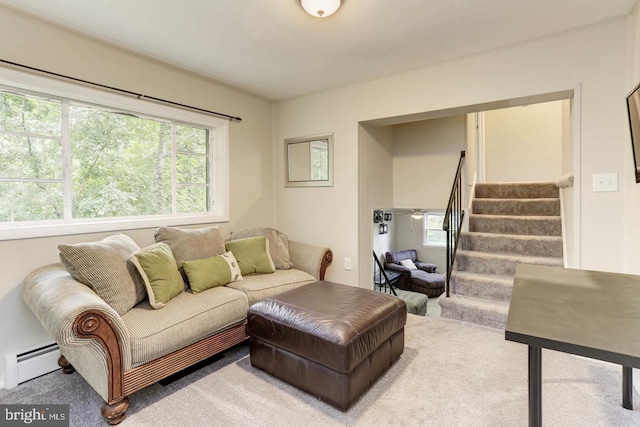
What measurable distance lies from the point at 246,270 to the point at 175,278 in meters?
0.70

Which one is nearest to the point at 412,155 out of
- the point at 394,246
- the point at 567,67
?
the point at 567,67

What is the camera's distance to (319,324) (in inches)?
71.7

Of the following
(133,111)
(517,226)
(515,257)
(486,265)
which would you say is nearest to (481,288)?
(486,265)

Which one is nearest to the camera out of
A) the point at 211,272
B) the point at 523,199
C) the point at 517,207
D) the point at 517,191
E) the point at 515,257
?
the point at 211,272

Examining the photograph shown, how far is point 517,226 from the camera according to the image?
373 centimetres

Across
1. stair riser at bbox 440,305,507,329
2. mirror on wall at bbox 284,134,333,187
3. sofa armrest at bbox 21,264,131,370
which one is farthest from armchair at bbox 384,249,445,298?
sofa armrest at bbox 21,264,131,370

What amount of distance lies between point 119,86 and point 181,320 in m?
1.97

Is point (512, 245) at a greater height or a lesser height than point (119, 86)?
lesser

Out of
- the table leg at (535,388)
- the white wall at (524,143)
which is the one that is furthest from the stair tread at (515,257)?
the table leg at (535,388)

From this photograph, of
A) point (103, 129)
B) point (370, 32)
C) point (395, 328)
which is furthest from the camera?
point (103, 129)

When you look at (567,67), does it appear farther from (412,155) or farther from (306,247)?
(306,247)

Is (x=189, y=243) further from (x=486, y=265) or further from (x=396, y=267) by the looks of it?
(x=396, y=267)

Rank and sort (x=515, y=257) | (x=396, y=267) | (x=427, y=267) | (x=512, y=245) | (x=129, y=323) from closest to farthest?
1. (x=129, y=323)
2. (x=515, y=257)
3. (x=512, y=245)
4. (x=396, y=267)
5. (x=427, y=267)

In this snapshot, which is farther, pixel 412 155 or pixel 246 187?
pixel 412 155
